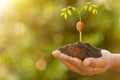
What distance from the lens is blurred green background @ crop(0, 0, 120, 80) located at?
2.19 metres

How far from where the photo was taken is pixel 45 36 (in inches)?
88.3

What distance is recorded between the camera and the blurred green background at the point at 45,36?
2.19 m

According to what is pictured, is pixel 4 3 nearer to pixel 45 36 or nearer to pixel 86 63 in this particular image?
pixel 45 36

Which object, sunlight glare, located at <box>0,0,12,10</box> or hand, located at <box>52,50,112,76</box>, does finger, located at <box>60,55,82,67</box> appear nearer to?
hand, located at <box>52,50,112,76</box>

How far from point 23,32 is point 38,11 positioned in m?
0.15

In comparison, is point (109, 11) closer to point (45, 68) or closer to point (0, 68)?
point (45, 68)

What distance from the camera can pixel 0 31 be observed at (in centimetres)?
227

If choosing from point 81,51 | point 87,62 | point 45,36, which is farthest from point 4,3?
point 87,62

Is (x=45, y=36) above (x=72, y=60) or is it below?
below

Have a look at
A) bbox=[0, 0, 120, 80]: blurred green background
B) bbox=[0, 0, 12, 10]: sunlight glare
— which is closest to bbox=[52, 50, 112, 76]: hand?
bbox=[0, 0, 120, 80]: blurred green background

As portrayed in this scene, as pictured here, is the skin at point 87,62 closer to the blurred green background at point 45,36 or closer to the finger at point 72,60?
the finger at point 72,60

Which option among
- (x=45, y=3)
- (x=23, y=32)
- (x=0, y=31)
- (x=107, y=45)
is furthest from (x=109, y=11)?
(x=0, y=31)

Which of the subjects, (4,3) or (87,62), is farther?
(4,3)

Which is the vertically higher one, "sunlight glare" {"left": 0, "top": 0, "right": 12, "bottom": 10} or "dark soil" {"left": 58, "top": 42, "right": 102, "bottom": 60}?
"dark soil" {"left": 58, "top": 42, "right": 102, "bottom": 60}
